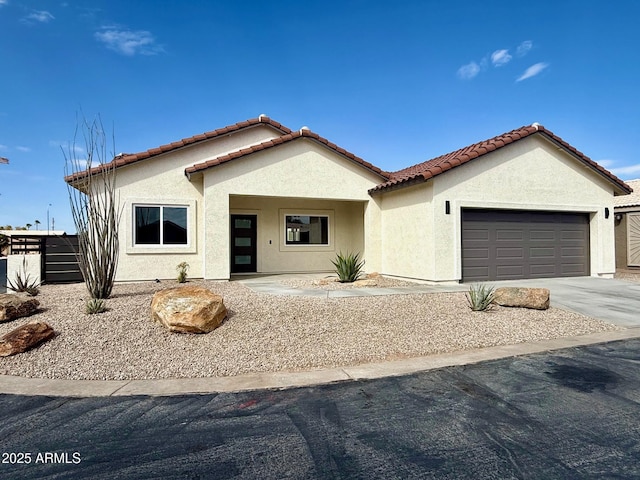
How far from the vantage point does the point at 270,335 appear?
6395 mm

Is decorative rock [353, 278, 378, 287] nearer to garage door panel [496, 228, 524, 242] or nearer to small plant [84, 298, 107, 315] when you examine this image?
garage door panel [496, 228, 524, 242]

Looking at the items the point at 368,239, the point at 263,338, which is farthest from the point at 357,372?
the point at 368,239

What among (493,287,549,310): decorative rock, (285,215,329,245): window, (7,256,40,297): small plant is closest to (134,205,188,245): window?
(7,256,40,297): small plant

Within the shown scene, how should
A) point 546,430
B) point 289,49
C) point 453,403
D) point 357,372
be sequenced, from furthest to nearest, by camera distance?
point 289,49 → point 357,372 → point 453,403 → point 546,430

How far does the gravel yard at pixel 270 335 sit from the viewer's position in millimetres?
5398

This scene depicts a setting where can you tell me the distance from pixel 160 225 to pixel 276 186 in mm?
4169

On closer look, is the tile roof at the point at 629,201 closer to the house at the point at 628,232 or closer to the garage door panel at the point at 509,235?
the house at the point at 628,232

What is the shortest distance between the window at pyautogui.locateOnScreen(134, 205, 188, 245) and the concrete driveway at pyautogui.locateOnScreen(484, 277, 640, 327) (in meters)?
10.7

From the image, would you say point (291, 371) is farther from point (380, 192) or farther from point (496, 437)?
point (380, 192)

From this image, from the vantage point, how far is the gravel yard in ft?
17.7

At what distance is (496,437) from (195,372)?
3.75 m

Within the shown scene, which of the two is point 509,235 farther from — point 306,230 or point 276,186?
point 276,186

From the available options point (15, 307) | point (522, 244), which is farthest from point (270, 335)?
point (522, 244)

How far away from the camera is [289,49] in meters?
15.7
